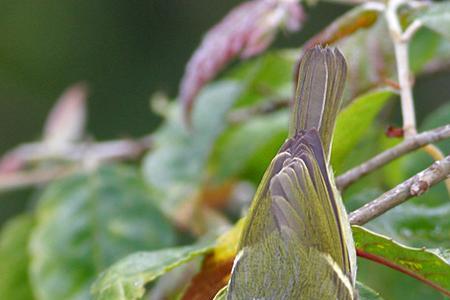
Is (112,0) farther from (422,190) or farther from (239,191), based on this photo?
(422,190)

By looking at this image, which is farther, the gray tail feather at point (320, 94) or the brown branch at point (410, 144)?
the gray tail feather at point (320, 94)

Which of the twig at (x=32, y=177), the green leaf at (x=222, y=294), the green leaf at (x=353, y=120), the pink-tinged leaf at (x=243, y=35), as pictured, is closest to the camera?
the green leaf at (x=222, y=294)

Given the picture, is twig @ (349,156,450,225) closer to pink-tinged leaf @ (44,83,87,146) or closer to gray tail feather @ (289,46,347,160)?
gray tail feather @ (289,46,347,160)

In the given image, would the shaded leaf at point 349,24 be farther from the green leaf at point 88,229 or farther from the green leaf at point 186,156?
the green leaf at point 88,229

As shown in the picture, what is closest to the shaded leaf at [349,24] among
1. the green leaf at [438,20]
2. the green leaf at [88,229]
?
the green leaf at [438,20]

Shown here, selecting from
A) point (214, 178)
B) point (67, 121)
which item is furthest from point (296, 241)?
point (67, 121)

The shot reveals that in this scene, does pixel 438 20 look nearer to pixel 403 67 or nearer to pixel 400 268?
pixel 403 67
